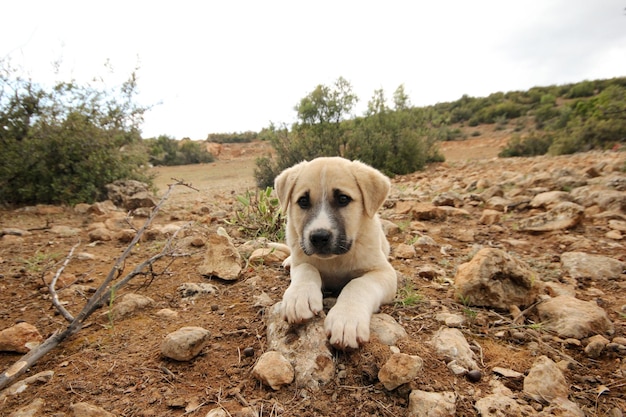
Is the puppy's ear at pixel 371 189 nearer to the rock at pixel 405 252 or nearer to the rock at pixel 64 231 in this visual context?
the rock at pixel 405 252

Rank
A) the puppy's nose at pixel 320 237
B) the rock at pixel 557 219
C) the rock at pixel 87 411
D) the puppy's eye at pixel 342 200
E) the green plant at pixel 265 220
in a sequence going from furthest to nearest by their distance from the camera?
the green plant at pixel 265 220
the rock at pixel 557 219
the puppy's eye at pixel 342 200
the puppy's nose at pixel 320 237
the rock at pixel 87 411

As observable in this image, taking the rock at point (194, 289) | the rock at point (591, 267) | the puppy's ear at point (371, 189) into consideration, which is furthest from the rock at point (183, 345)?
the rock at point (591, 267)

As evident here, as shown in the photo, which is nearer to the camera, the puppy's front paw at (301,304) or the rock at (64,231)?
the puppy's front paw at (301,304)

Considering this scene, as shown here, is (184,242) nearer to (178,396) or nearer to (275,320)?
(275,320)

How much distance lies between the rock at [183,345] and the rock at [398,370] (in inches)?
39.8

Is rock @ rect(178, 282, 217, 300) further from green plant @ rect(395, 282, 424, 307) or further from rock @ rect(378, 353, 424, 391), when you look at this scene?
rock @ rect(378, 353, 424, 391)

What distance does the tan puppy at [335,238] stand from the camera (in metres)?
2.13

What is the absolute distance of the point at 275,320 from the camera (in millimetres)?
2158

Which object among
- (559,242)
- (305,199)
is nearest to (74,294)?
(305,199)

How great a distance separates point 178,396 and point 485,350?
5.53 ft

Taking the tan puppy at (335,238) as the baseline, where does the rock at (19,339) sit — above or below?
below

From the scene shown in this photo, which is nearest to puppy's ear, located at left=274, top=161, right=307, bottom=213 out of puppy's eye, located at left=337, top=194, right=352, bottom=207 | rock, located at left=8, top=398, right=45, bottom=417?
puppy's eye, located at left=337, top=194, right=352, bottom=207

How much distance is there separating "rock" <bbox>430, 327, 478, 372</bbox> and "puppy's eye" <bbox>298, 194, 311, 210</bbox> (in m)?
1.32

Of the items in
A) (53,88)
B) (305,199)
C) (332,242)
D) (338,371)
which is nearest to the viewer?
(338,371)
